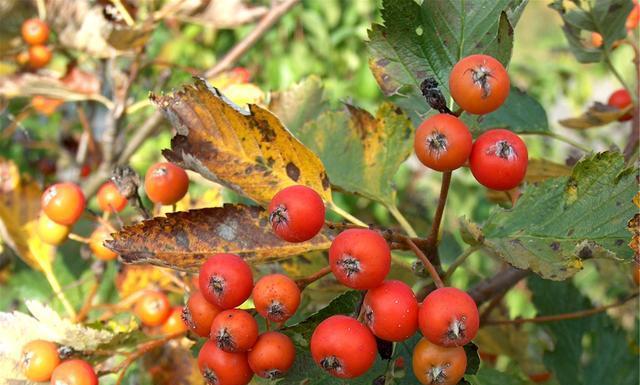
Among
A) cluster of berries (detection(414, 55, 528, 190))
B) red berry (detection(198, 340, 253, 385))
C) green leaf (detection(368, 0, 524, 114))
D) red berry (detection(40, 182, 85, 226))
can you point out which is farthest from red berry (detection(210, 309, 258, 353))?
red berry (detection(40, 182, 85, 226))

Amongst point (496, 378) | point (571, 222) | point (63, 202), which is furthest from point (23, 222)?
point (571, 222)

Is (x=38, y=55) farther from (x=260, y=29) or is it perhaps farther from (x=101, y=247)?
(x=101, y=247)

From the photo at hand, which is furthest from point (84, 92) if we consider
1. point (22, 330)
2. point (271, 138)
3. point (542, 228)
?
point (542, 228)

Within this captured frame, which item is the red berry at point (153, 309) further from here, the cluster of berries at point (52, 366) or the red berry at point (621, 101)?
the red berry at point (621, 101)

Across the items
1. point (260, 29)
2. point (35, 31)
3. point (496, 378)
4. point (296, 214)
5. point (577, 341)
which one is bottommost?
point (577, 341)

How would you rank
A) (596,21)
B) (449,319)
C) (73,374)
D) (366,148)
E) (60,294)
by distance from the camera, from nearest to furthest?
(449,319)
(73,374)
(366,148)
(596,21)
(60,294)

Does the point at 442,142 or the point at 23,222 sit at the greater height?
the point at 442,142

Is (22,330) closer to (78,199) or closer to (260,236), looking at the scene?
(78,199)
